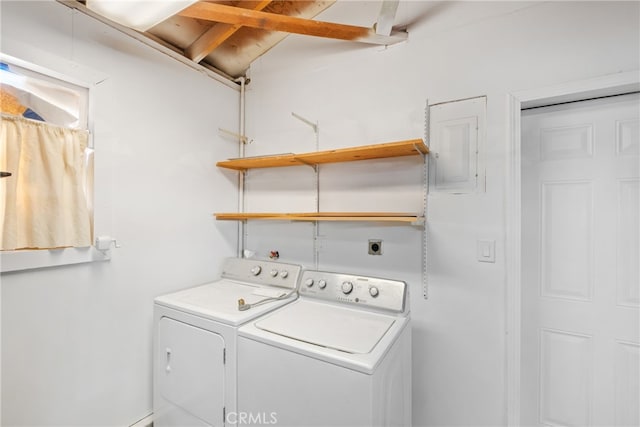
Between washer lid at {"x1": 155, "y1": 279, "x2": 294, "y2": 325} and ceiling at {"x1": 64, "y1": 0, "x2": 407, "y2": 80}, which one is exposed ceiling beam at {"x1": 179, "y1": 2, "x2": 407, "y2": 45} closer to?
ceiling at {"x1": 64, "y1": 0, "x2": 407, "y2": 80}

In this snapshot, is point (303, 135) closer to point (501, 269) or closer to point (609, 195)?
point (501, 269)

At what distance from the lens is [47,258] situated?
4.56 feet

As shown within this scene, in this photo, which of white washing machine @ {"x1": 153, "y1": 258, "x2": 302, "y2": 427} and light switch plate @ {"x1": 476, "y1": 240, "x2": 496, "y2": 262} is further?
light switch plate @ {"x1": 476, "y1": 240, "x2": 496, "y2": 262}

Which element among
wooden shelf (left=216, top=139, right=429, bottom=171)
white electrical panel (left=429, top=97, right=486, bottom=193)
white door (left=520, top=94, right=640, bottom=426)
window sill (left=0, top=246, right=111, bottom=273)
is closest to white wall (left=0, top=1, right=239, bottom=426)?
window sill (left=0, top=246, right=111, bottom=273)

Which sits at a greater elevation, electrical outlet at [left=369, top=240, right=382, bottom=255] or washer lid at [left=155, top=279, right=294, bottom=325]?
electrical outlet at [left=369, top=240, right=382, bottom=255]

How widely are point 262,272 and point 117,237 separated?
0.90 m

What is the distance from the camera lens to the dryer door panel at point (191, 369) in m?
1.43

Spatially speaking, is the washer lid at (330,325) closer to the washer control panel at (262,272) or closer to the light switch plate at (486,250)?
the washer control panel at (262,272)

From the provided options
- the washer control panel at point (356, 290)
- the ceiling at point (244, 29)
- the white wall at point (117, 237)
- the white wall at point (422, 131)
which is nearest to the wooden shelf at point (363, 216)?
the white wall at point (422, 131)

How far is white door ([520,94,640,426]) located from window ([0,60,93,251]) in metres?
2.43

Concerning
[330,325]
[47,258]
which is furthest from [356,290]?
[47,258]

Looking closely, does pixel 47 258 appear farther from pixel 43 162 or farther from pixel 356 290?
pixel 356 290

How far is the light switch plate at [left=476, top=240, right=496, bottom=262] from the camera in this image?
157cm

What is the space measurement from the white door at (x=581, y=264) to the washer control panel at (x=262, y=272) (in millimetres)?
1384
